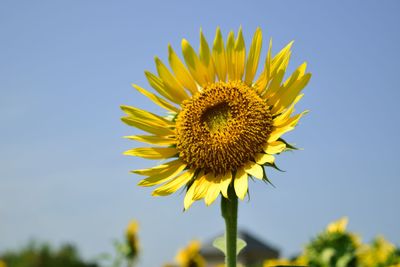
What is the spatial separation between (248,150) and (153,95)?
741 millimetres

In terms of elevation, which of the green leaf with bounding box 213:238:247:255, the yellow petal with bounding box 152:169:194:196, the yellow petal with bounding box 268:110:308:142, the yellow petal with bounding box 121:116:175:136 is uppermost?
the yellow petal with bounding box 121:116:175:136

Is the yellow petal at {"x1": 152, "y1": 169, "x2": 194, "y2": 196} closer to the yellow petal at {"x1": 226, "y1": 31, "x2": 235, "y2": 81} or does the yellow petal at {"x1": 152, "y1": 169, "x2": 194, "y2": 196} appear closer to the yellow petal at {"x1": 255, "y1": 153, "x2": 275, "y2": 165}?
the yellow petal at {"x1": 255, "y1": 153, "x2": 275, "y2": 165}

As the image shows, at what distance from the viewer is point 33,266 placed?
38.2m

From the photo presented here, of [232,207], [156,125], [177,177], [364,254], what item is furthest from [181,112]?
[364,254]

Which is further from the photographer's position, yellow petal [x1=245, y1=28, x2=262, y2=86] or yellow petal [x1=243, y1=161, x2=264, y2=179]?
yellow petal [x1=245, y1=28, x2=262, y2=86]

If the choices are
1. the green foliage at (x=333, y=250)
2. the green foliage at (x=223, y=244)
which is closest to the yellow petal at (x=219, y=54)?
the green foliage at (x=223, y=244)

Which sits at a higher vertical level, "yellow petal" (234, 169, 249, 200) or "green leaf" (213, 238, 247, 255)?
"yellow petal" (234, 169, 249, 200)

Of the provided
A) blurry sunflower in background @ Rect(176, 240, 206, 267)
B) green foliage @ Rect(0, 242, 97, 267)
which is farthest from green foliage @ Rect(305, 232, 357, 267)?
green foliage @ Rect(0, 242, 97, 267)

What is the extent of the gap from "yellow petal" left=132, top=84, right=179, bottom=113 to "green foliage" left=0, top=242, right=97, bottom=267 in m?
35.5

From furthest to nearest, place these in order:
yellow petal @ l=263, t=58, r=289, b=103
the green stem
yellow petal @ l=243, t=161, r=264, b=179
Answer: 1. yellow petal @ l=263, t=58, r=289, b=103
2. yellow petal @ l=243, t=161, r=264, b=179
3. the green stem

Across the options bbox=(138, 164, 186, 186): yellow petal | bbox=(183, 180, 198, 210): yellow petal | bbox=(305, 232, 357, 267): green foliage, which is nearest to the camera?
bbox=(183, 180, 198, 210): yellow petal

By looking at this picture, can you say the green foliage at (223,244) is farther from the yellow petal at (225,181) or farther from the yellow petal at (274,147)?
the yellow petal at (274,147)

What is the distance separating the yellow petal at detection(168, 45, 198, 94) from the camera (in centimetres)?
360

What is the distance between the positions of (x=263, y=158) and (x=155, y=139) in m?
0.76
